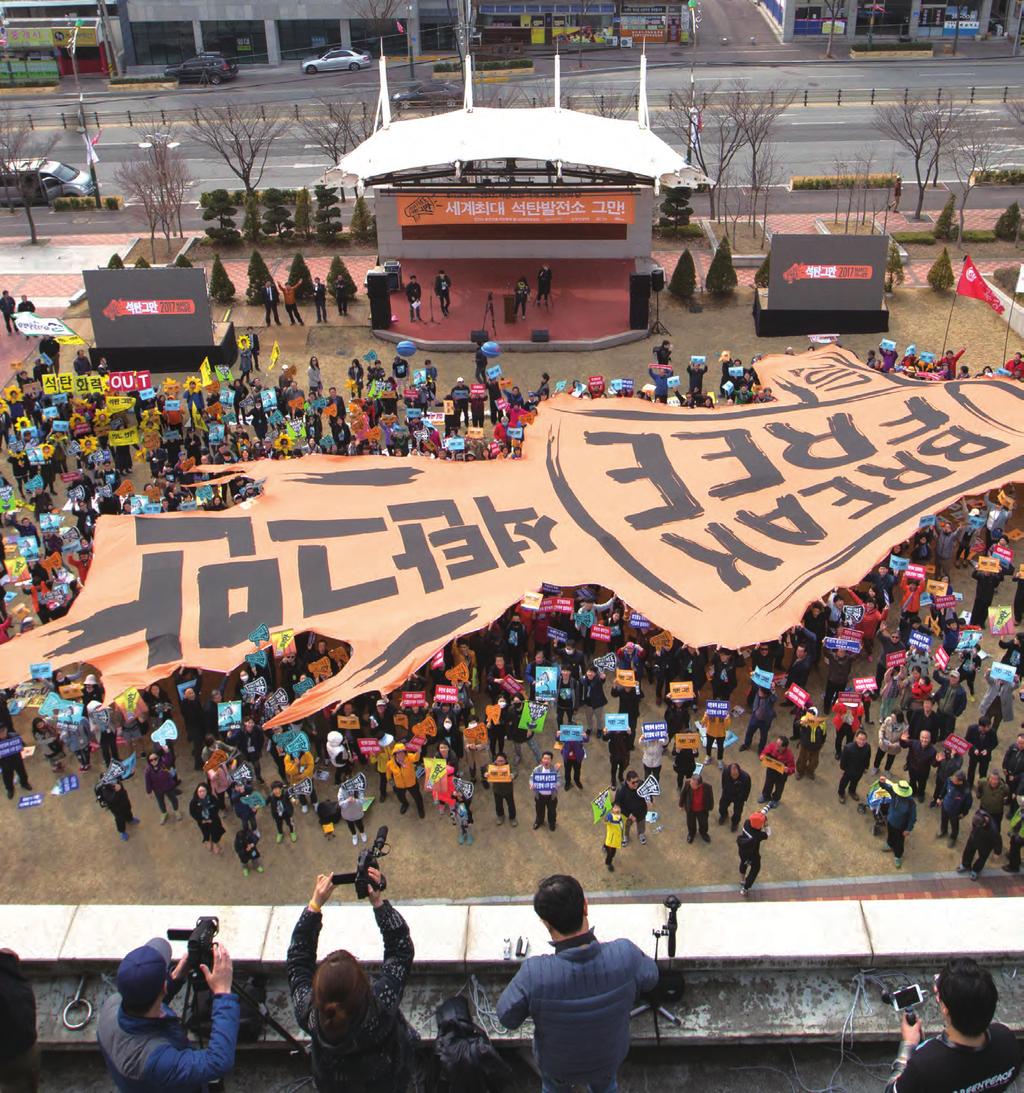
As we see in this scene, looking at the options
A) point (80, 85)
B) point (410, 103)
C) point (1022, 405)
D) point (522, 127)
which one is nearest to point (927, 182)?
point (522, 127)

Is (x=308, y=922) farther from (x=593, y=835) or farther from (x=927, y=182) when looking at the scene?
(x=927, y=182)

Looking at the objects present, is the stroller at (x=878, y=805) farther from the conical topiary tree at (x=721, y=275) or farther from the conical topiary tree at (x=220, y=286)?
the conical topiary tree at (x=220, y=286)

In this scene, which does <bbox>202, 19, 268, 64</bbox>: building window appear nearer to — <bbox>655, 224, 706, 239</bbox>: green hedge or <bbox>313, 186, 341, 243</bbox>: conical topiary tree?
<bbox>313, 186, 341, 243</bbox>: conical topiary tree

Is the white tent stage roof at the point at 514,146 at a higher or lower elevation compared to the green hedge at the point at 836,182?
higher

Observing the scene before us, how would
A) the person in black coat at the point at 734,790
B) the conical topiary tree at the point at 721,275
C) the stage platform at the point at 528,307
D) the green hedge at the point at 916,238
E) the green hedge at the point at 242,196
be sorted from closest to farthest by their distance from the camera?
the person in black coat at the point at 734,790 < the stage platform at the point at 528,307 < the conical topiary tree at the point at 721,275 < the green hedge at the point at 916,238 < the green hedge at the point at 242,196

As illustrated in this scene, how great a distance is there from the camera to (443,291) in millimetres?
31094

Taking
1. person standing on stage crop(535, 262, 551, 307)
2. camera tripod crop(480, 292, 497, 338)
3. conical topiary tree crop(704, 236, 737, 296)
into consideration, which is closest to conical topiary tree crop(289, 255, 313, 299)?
camera tripod crop(480, 292, 497, 338)

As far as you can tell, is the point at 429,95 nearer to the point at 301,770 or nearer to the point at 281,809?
the point at 301,770

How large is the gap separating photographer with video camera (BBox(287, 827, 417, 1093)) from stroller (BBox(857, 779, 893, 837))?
29.2 feet

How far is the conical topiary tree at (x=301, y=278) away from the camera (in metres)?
32.0

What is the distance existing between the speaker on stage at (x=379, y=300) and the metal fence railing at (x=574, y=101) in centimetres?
1976

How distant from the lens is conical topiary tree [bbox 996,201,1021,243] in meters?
35.9

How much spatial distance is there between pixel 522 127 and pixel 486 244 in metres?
3.48

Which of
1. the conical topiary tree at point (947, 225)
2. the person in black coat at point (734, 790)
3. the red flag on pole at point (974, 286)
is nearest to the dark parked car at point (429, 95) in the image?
the conical topiary tree at point (947, 225)
